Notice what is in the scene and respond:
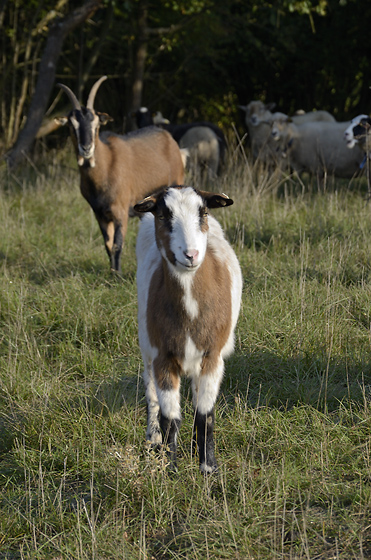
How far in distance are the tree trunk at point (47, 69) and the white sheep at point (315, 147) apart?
11.9ft

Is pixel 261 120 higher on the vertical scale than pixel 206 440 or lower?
higher

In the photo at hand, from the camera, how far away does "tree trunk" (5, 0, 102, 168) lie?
9742 millimetres

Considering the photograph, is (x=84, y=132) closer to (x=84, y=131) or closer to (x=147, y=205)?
(x=84, y=131)

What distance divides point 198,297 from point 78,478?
1119 millimetres

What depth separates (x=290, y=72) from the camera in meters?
17.8

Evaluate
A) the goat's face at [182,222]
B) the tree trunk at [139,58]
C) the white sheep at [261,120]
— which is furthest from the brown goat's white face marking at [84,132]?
the tree trunk at [139,58]

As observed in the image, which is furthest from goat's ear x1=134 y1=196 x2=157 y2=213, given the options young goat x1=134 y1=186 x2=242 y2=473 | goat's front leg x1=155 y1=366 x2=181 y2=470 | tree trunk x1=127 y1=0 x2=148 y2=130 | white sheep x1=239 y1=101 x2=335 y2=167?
tree trunk x1=127 y1=0 x2=148 y2=130

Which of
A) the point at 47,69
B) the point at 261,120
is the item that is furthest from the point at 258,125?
the point at 47,69

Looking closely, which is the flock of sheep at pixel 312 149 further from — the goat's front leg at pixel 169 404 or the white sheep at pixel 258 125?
the goat's front leg at pixel 169 404

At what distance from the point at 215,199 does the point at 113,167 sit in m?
3.68

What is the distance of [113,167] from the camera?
666cm

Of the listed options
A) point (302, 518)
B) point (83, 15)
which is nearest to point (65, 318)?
point (302, 518)

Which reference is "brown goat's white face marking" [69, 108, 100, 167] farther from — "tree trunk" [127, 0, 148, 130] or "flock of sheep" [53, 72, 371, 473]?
"tree trunk" [127, 0, 148, 130]

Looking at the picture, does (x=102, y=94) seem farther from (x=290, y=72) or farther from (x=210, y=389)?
(x=210, y=389)
